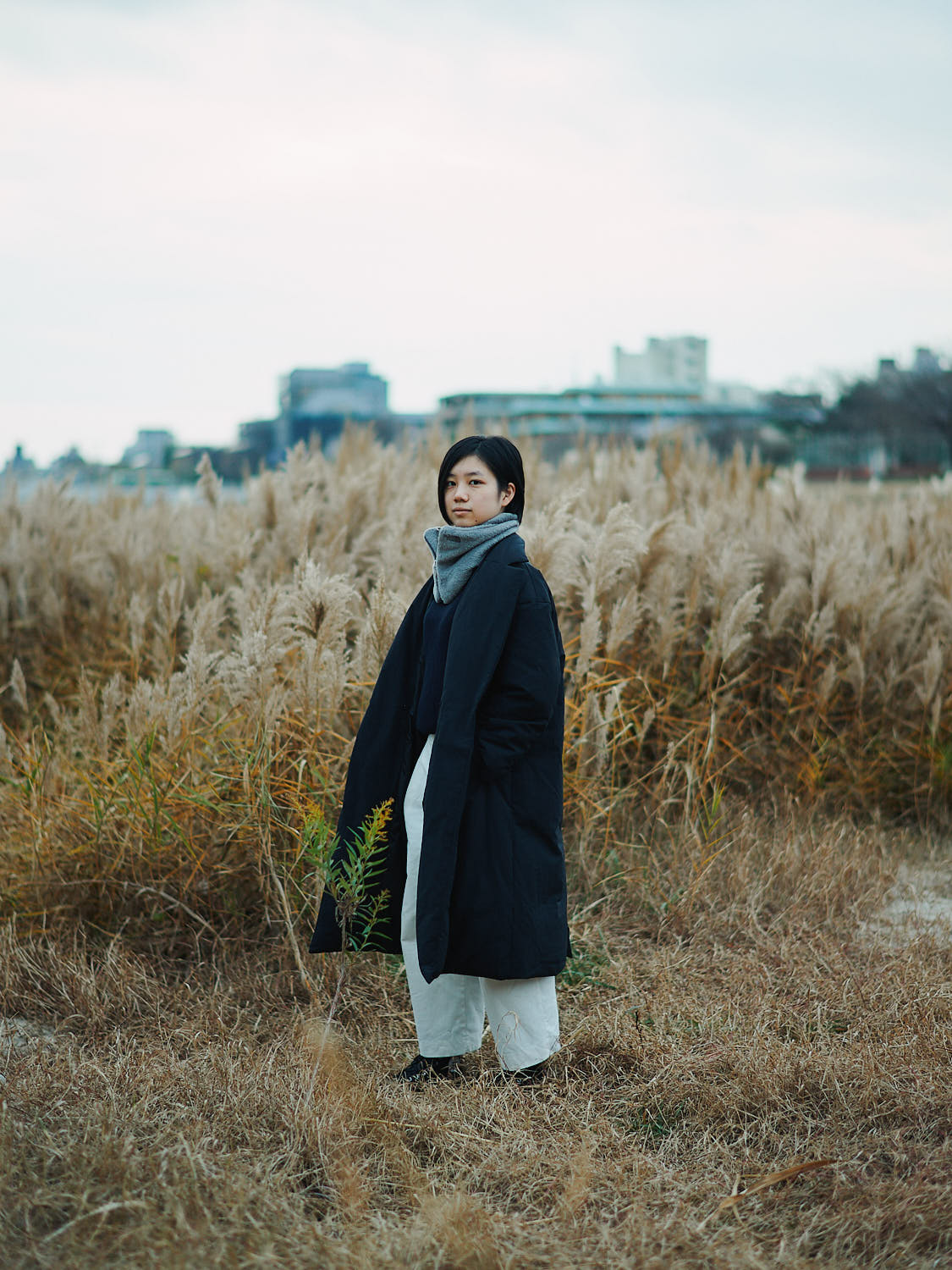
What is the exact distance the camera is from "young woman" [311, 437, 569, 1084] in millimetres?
2199

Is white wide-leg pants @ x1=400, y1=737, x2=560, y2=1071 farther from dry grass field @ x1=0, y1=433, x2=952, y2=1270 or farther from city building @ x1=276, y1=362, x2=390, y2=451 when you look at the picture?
city building @ x1=276, y1=362, x2=390, y2=451

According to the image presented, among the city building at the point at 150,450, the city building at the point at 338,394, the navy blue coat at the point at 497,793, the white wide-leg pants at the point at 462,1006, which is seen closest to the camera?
the navy blue coat at the point at 497,793

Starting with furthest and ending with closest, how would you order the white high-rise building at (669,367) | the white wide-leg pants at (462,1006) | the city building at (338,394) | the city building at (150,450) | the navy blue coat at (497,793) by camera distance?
1. the white high-rise building at (669,367)
2. the city building at (338,394)
3. the city building at (150,450)
4. the white wide-leg pants at (462,1006)
5. the navy blue coat at (497,793)

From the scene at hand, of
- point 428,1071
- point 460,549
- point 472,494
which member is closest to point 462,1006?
point 428,1071

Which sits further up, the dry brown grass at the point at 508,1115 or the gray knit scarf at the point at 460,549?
the gray knit scarf at the point at 460,549

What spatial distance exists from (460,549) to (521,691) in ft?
1.10

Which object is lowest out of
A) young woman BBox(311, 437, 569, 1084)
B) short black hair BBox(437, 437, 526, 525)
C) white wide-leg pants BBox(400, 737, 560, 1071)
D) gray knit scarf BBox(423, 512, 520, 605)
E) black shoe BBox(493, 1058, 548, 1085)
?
black shoe BBox(493, 1058, 548, 1085)

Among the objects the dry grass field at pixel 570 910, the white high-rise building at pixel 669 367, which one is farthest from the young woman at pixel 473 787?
the white high-rise building at pixel 669 367

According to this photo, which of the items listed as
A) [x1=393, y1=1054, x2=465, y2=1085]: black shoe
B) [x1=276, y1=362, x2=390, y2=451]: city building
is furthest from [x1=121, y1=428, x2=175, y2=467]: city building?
[x1=276, y1=362, x2=390, y2=451]: city building

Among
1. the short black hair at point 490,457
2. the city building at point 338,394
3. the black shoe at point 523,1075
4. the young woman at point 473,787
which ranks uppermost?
the city building at point 338,394

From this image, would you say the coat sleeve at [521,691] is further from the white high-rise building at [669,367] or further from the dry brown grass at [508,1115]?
the white high-rise building at [669,367]

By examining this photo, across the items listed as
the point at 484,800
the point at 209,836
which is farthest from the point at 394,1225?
the point at 209,836

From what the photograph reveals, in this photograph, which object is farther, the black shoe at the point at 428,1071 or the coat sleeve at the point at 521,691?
the black shoe at the point at 428,1071

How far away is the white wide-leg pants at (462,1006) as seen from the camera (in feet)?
7.62
